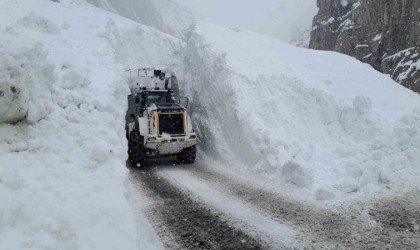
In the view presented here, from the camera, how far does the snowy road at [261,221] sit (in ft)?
19.4

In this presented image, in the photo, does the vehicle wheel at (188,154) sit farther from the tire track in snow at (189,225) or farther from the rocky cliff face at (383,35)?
the rocky cliff face at (383,35)

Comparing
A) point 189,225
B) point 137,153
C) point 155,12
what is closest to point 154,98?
point 137,153

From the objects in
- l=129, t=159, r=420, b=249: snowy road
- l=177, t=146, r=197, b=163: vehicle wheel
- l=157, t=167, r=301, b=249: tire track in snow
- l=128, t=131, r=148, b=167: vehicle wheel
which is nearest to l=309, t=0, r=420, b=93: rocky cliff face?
l=177, t=146, r=197, b=163: vehicle wheel

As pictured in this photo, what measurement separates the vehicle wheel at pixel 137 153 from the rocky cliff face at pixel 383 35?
1534cm

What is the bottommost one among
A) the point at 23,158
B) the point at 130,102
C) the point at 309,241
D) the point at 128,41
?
the point at 309,241

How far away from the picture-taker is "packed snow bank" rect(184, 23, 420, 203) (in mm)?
9469

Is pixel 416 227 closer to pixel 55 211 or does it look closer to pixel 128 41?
pixel 55 211

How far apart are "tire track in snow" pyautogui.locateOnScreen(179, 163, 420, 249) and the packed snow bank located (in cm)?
85

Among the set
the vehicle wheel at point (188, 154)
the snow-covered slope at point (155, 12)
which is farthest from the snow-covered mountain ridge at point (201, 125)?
the snow-covered slope at point (155, 12)

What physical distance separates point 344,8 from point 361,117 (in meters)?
28.5

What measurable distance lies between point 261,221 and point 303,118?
6.71 meters

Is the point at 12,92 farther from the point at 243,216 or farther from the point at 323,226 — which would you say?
the point at 323,226

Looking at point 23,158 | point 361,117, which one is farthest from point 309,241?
point 361,117

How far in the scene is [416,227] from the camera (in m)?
6.43
